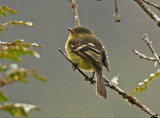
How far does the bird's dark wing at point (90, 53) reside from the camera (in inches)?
233

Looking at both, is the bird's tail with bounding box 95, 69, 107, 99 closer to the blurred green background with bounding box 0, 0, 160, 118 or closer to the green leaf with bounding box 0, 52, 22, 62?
the green leaf with bounding box 0, 52, 22, 62

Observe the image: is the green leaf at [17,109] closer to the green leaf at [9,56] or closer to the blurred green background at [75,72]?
the green leaf at [9,56]

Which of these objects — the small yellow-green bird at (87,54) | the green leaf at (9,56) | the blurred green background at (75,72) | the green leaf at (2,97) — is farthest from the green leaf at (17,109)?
the blurred green background at (75,72)

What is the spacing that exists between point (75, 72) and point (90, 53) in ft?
98.8

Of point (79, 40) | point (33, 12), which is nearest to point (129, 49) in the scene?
point (33, 12)

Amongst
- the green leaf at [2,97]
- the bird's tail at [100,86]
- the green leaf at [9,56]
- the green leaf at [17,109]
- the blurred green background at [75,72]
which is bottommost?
the blurred green background at [75,72]

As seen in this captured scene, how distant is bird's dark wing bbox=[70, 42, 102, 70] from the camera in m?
5.93

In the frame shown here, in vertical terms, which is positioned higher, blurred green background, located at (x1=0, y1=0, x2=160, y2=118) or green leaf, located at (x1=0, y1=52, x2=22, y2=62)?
green leaf, located at (x1=0, y1=52, x2=22, y2=62)

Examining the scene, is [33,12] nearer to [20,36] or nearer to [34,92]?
[20,36]

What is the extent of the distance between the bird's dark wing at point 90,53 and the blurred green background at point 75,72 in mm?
21839

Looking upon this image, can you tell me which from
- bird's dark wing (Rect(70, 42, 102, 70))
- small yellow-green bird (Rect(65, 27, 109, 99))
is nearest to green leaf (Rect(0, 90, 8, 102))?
small yellow-green bird (Rect(65, 27, 109, 99))

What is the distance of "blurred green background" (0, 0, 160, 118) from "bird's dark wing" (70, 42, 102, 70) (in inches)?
860

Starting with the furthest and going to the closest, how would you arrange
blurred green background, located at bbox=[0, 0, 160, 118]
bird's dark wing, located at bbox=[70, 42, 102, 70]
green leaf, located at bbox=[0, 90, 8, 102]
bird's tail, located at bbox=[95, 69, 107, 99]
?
blurred green background, located at bbox=[0, 0, 160, 118], bird's dark wing, located at bbox=[70, 42, 102, 70], bird's tail, located at bbox=[95, 69, 107, 99], green leaf, located at bbox=[0, 90, 8, 102]

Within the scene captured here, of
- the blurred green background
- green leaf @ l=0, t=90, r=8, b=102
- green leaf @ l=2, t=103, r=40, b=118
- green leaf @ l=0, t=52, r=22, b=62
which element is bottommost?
the blurred green background
